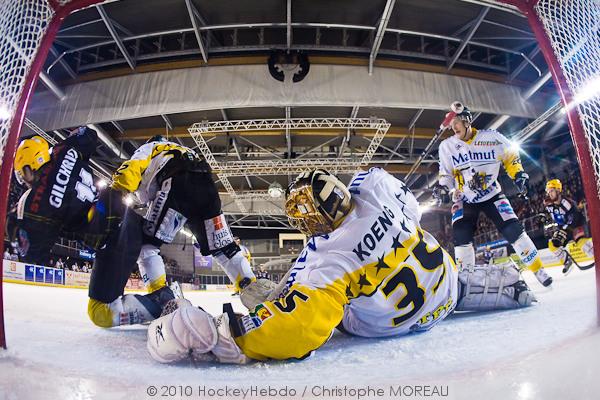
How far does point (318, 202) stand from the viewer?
41.5 inches

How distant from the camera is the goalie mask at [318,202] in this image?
3.45ft

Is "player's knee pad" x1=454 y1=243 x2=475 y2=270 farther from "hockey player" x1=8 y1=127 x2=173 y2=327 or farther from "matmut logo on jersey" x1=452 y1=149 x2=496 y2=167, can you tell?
"hockey player" x1=8 y1=127 x2=173 y2=327

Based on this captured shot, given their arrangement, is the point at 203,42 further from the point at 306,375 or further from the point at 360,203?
the point at 306,375

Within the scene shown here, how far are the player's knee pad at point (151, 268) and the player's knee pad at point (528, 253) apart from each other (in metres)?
2.35

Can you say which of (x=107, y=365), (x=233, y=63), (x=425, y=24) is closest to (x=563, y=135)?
(x=425, y=24)

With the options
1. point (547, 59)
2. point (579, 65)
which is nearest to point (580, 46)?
point (579, 65)

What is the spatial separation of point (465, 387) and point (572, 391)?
166 millimetres

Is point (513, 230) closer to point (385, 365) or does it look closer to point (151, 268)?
point (385, 365)

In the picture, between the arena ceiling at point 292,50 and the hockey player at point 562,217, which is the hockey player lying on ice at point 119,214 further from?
the hockey player at point 562,217

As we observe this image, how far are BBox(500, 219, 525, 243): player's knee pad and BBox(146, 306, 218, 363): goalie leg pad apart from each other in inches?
89.4

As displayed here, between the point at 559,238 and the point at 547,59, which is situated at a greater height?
the point at 547,59

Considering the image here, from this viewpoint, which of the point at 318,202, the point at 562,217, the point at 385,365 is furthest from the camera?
the point at 562,217

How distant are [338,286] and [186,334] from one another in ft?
1.43

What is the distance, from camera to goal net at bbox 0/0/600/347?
3.31 ft
